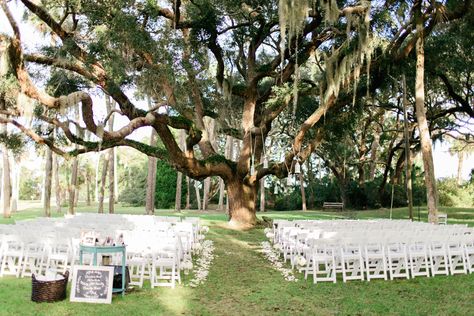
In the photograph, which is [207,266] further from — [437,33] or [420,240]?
[437,33]

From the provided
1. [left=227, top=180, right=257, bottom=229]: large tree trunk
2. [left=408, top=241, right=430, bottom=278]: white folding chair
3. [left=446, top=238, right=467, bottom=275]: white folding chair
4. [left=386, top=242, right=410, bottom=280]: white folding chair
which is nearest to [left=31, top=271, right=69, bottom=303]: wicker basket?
[left=386, top=242, right=410, bottom=280]: white folding chair

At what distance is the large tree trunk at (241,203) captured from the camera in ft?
57.8

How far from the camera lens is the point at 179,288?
7312 mm

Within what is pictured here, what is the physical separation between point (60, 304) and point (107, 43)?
9.35 m

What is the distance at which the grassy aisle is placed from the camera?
19.5 feet

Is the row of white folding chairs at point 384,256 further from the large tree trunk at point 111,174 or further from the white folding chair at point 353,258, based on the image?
the large tree trunk at point 111,174

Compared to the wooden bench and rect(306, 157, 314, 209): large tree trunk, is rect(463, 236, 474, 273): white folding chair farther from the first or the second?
rect(306, 157, 314, 209): large tree trunk

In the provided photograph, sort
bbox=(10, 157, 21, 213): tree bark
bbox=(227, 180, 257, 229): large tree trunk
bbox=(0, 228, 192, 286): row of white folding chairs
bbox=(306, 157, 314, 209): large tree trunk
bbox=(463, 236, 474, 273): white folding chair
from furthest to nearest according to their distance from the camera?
bbox=(306, 157, 314, 209): large tree trunk < bbox=(10, 157, 21, 213): tree bark < bbox=(227, 180, 257, 229): large tree trunk < bbox=(463, 236, 474, 273): white folding chair < bbox=(0, 228, 192, 286): row of white folding chairs

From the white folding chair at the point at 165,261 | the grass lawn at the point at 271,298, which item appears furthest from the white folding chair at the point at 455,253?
the white folding chair at the point at 165,261

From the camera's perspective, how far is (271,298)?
6781 mm

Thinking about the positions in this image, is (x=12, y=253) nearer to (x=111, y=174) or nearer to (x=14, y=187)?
(x=111, y=174)

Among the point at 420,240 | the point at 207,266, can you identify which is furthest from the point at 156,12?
the point at 420,240

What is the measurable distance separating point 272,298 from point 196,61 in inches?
405

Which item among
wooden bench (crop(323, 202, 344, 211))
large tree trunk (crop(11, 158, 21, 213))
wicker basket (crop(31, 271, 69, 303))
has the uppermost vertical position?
large tree trunk (crop(11, 158, 21, 213))
